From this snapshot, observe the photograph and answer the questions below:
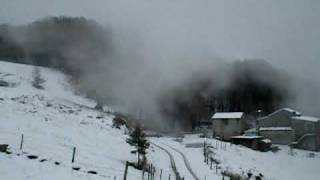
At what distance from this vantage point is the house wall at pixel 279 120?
79812 millimetres

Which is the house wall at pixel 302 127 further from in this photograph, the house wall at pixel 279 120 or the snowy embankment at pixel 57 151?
the snowy embankment at pixel 57 151

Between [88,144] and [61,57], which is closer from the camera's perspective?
[88,144]

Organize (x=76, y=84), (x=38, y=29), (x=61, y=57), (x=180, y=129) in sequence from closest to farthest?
(x=180, y=129)
(x=76, y=84)
(x=61, y=57)
(x=38, y=29)

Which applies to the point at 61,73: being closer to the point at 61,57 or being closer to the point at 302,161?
the point at 61,57

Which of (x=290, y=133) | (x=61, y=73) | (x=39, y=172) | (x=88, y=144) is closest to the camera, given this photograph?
(x=39, y=172)

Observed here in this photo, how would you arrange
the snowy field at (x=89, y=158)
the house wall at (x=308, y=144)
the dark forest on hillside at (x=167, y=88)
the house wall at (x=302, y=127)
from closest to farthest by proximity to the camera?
1. the snowy field at (x=89, y=158)
2. the house wall at (x=308, y=144)
3. the house wall at (x=302, y=127)
4. the dark forest on hillside at (x=167, y=88)

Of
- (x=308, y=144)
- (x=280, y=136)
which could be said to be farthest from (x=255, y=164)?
(x=308, y=144)

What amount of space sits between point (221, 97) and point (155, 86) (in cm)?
2617

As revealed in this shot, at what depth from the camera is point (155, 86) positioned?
375ft

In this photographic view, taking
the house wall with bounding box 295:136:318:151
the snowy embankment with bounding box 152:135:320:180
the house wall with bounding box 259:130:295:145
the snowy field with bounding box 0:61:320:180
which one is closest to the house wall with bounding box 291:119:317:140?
the house wall with bounding box 295:136:318:151

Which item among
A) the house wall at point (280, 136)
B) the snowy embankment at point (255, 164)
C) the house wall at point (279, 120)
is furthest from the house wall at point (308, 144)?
the snowy embankment at point (255, 164)

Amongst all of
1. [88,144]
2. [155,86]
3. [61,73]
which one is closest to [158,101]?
[155,86]

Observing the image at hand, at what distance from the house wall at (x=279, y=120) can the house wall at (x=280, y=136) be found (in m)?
3.28

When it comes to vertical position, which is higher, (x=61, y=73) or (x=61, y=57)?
(x=61, y=57)
